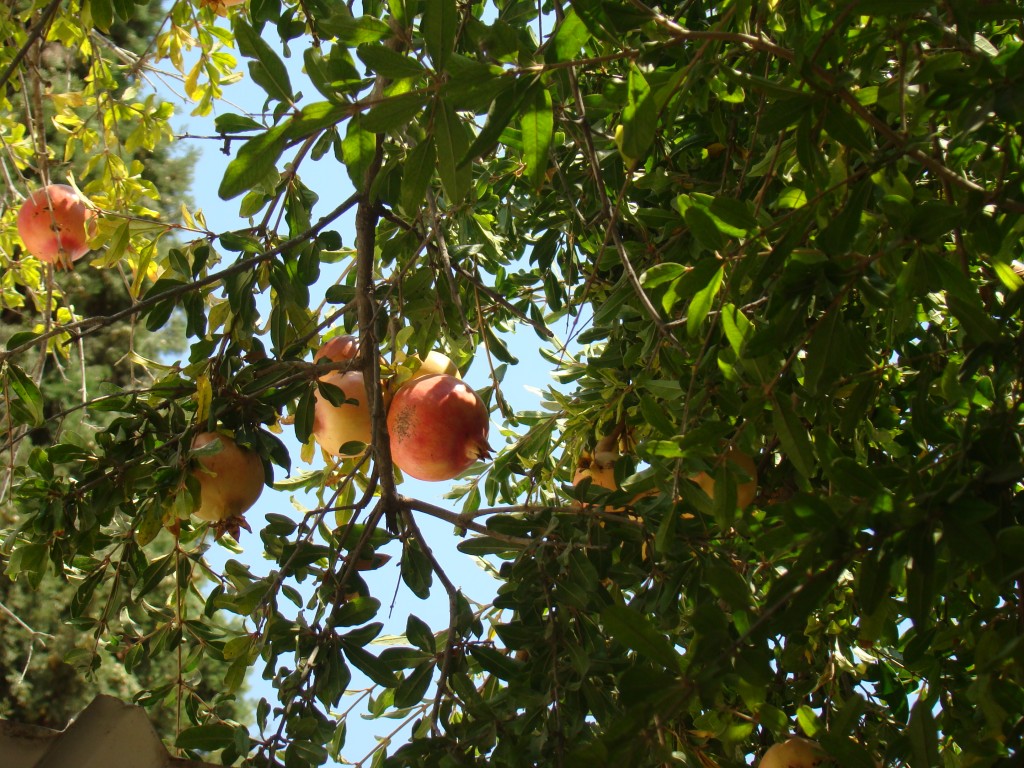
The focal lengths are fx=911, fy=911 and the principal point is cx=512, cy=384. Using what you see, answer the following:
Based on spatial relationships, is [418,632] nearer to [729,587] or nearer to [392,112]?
[729,587]

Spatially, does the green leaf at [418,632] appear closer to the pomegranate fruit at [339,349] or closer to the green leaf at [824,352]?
the pomegranate fruit at [339,349]

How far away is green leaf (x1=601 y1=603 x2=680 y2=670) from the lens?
0.73 metres

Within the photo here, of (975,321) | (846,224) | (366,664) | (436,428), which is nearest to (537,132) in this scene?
(846,224)

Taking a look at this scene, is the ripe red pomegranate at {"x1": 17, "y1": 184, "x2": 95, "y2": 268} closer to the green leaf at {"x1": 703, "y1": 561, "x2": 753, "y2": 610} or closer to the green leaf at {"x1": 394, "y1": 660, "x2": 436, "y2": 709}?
the green leaf at {"x1": 394, "y1": 660, "x2": 436, "y2": 709}

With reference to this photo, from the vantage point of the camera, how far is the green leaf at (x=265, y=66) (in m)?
0.92

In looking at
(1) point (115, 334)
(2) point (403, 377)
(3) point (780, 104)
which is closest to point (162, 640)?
(2) point (403, 377)

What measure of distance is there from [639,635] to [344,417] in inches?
29.5

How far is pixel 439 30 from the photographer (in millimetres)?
799

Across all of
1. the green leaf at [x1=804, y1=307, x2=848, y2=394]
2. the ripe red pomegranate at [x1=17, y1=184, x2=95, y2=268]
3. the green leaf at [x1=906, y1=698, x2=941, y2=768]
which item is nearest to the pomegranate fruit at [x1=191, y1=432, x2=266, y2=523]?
the green leaf at [x1=804, y1=307, x2=848, y2=394]

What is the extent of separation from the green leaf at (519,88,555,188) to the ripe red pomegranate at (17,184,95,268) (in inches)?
59.0

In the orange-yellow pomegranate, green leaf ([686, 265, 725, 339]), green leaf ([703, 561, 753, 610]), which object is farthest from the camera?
the orange-yellow pomegranate

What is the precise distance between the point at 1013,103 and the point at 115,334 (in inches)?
233

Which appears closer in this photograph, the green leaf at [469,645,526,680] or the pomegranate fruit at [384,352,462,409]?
the green leaf at [469,645,526,680]

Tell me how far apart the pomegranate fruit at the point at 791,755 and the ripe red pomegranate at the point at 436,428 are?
59 centimetres
